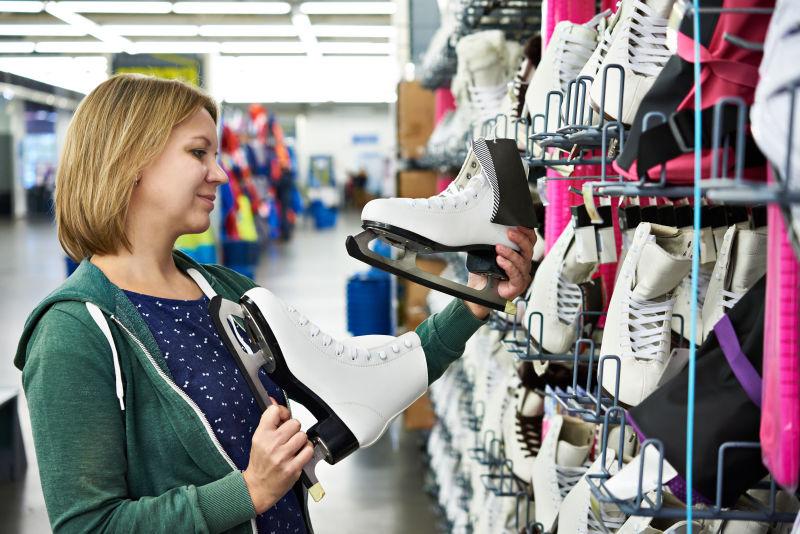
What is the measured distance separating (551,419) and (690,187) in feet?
4.19

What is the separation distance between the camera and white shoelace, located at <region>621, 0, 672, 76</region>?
1347 millimetres

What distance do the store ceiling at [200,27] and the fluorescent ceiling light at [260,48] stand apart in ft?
0.07

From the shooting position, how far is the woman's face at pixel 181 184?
1.62 metres

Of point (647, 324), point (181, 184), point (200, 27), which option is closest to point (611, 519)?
point (647, 324)

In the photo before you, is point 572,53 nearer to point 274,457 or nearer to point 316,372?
point 316,372

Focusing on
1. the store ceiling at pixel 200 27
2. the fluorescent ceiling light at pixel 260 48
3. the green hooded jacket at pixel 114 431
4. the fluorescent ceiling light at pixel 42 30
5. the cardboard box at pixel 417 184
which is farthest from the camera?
the fluorescent ceiling light at pixel 260 48

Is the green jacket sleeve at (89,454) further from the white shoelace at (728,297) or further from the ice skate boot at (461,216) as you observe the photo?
the white shoelace at (728,297)

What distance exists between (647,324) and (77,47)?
20365 mm

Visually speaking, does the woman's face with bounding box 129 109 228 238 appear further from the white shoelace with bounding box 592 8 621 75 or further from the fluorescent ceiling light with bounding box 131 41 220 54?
the fluorescent ceiling light with bounding box 131 41 220 54

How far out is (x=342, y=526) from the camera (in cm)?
421

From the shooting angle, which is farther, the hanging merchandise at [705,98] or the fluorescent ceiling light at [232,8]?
the fluorescent ceiling light at [232,8]

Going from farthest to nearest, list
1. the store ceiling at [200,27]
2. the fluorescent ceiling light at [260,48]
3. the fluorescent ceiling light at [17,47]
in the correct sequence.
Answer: the fluorescent ceiling light at [260,48], the fluorescent ceiling light at [17,47], the store ceiling at [200,27]

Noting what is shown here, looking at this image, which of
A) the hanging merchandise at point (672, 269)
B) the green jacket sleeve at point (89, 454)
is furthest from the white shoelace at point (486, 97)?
the green jacket sleeve at point (89, 454)

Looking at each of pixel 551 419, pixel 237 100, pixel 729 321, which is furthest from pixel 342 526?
pixel 237 100
